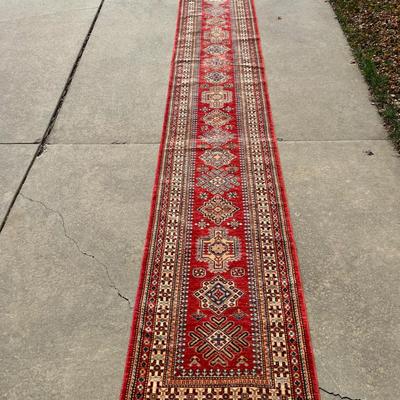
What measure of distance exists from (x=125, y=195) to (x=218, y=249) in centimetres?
90

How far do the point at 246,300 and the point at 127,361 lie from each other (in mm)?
822

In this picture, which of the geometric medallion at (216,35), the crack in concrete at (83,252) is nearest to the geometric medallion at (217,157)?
the crack in concrete at (83,252)

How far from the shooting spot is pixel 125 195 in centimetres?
357

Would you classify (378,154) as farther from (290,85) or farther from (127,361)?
(127,361)

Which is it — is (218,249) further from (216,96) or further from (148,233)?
(216,96)

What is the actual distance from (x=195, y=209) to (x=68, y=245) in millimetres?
974

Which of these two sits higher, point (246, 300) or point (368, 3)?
point (368, 3)

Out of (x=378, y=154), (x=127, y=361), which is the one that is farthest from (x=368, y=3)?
(x=127, y=361)

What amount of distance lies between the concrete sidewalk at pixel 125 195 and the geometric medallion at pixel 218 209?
450 millimetres

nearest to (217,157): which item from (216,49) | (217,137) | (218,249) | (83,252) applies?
(217,137)

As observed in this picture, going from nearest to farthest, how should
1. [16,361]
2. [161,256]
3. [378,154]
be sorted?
[16,361] → [161,256] → [378,154]

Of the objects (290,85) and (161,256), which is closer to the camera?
(161,256)

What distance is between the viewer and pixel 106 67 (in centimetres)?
496

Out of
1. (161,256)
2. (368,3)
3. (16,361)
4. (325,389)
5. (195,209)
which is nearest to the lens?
(325,389)
